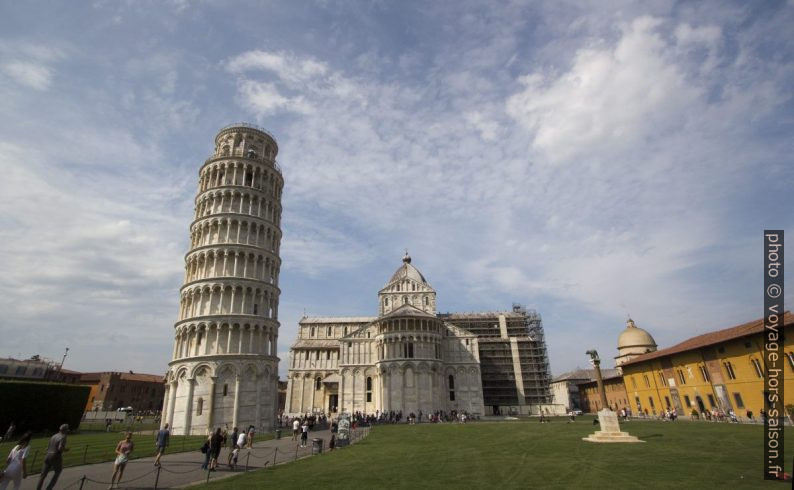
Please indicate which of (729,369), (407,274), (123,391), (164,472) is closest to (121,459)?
(164,472)

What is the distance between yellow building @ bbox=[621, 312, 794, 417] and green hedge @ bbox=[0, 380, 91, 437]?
187 ft

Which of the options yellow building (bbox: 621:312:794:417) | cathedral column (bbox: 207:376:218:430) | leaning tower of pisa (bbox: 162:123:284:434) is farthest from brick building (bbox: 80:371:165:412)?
yellow building (bbox: 621:312:794:417)

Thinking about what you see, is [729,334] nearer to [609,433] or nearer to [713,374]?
[713,374]

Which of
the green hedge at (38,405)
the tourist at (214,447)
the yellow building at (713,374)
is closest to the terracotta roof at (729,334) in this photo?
the yellow building at (713,374)

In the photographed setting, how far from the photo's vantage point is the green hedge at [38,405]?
3070cm

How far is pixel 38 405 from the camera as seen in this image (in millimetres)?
32562

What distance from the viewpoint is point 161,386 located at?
85.7 meters

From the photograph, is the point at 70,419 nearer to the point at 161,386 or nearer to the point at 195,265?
the point at 195,265

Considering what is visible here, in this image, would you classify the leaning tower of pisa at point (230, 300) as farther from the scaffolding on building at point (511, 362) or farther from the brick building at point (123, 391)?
the brick building at point (123, 391)

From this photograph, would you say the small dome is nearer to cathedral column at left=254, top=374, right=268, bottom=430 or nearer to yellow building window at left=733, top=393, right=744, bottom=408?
yellow building window at left=733, top=393, right=744, bottom=408

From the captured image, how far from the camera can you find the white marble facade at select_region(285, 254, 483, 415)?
180 feet

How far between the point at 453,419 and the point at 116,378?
63.7 m

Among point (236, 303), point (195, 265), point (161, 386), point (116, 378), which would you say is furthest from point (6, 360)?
point (236, 303)

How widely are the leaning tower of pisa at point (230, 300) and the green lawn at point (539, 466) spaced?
17.2 metres
